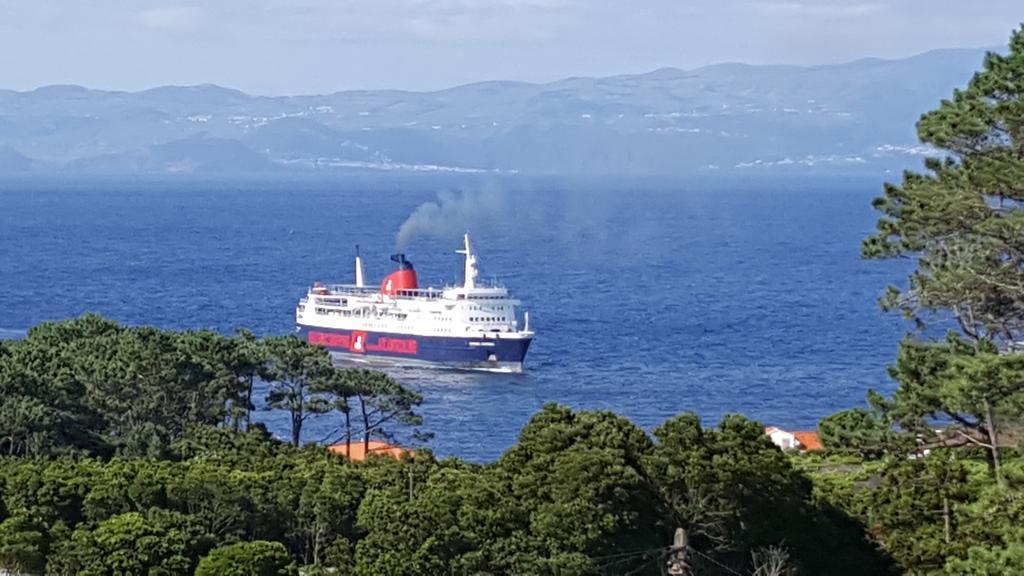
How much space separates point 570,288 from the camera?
93.2m

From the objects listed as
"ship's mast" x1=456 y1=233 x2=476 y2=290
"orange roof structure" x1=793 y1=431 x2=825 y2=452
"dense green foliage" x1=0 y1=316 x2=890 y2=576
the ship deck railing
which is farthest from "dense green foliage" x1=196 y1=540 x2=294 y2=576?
the ship deck railing

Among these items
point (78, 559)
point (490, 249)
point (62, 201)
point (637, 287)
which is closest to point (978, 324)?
point (78, 559)

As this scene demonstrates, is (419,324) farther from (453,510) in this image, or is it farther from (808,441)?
(453,510)

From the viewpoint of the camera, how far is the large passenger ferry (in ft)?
222

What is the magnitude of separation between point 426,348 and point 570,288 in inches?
962

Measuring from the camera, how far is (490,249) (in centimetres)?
12025

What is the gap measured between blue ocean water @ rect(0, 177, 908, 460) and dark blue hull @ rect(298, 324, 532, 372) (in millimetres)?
964

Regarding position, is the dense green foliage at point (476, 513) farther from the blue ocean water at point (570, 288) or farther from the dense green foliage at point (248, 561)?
the blue ocean water at point (570, 288)

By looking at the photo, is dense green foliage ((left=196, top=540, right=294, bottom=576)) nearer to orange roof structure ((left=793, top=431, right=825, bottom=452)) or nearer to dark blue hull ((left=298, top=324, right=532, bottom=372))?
orange roof structure ((left=793, top=431, right=825, bottom=452))

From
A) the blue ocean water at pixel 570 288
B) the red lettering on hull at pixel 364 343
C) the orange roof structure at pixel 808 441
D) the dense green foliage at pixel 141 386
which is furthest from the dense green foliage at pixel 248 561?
the red lettering on hull at pixel 364 343

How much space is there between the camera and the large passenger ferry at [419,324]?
67.8m

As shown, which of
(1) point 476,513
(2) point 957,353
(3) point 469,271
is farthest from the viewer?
(3) point 469,271

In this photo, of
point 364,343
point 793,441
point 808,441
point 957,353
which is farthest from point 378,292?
point 957,353

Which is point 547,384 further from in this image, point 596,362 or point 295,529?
point 295,529
